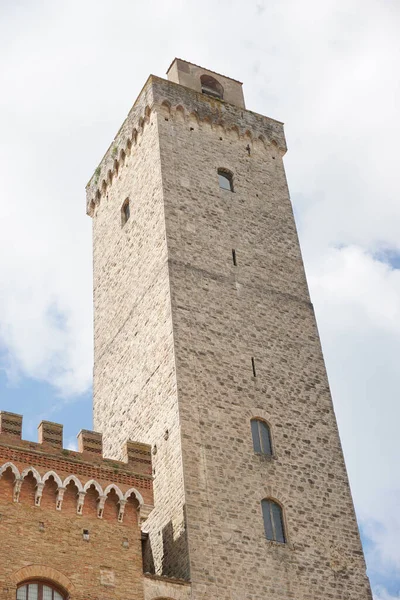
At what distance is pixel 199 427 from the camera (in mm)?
26688

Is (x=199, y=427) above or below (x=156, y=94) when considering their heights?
below

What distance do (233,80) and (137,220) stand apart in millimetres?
9342

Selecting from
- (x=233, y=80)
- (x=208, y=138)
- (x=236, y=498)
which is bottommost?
(x=236, y=498)

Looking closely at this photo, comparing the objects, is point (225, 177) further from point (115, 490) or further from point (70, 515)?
point (70, 515)

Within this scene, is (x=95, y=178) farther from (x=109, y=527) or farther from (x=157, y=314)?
(x=109, y=527)

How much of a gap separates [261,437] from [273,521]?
265cm

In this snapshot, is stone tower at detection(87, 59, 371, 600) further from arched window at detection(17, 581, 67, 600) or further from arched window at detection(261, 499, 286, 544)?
arched window at detection(17, 581, 67, 600)

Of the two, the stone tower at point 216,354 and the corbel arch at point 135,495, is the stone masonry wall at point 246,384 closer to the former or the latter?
the stone tower at point 216,354

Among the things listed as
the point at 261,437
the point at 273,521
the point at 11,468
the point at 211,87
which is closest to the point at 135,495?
the point at 11,468

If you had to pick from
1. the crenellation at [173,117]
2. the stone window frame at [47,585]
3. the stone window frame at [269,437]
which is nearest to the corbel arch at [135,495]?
the stone window frame at [47,585]

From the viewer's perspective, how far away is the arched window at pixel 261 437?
27.6 meters

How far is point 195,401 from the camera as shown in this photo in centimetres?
2716

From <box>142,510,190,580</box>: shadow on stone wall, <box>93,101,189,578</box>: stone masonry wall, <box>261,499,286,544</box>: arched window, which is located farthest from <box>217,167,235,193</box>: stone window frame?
<box>142,510,190,580</box>: shadow on stone wall

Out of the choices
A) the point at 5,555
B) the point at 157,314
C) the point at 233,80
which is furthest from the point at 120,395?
the point at 233,80
